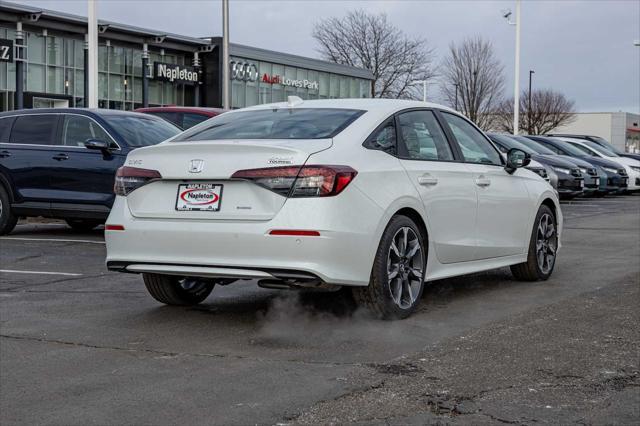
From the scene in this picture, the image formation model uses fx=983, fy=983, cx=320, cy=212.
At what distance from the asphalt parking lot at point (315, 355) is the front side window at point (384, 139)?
1.18 m

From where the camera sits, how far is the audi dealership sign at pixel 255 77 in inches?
2229

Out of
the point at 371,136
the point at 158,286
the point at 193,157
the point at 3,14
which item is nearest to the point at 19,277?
the point at 158,286

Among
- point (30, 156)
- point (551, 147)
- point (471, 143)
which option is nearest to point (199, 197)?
point (471, 143)

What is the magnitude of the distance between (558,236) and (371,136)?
3.14 metres

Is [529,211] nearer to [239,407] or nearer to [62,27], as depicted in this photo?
[239,407]

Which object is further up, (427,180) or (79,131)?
(79,131)

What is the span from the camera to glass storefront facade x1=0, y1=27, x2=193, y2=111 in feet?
149

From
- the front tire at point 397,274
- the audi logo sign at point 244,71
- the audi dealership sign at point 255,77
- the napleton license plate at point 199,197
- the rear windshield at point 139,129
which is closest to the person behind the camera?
the napleton license plate at point 199,197

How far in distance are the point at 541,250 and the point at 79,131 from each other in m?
6.53

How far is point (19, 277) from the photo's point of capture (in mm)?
9008

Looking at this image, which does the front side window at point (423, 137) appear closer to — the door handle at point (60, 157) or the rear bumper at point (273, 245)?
the rear bumper at point (273, 245)

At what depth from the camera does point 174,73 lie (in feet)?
174

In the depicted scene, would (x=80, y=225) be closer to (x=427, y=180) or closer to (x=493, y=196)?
(x=493, y=196)

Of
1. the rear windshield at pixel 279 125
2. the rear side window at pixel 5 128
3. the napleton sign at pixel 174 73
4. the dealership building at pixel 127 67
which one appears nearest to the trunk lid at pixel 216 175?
the rear windshield at pixel 279 125
